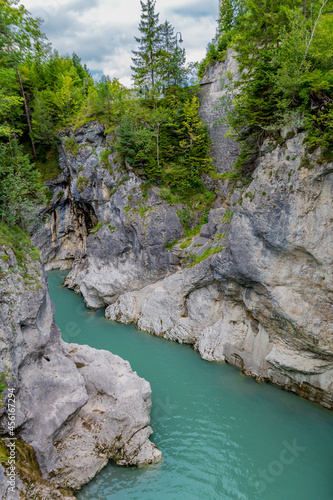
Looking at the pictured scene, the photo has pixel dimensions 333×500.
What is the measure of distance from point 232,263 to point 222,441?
7.12 m

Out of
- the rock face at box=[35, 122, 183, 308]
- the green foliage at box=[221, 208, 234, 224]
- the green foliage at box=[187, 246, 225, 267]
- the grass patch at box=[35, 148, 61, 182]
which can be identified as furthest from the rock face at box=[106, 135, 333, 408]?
the grass patch at box=[35, 148, 61, 182]

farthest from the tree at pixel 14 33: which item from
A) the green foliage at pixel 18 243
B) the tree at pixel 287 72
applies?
the tree at pixel 287 72

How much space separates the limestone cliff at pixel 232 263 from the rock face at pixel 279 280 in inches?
1.6

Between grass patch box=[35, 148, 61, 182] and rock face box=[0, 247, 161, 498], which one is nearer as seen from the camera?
rock face box=[0, 247, 161, 498]

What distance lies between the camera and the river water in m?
7.85

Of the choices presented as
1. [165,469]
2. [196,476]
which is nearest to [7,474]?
[165,469]

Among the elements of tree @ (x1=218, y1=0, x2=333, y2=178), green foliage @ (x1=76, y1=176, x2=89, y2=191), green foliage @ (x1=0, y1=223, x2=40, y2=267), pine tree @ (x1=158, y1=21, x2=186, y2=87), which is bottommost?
green foliage @ (x1=0, y1=223, x2=40, y2=267)

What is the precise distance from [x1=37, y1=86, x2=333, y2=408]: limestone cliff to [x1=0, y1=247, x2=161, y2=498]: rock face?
6103 millimetres

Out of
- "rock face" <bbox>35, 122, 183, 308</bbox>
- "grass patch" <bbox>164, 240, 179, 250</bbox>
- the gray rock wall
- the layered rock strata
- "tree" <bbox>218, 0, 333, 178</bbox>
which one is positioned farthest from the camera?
the gray rock wall

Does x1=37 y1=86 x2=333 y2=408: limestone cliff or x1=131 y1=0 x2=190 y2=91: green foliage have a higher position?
x1=131 y1=0 x2=190 y2=91: green foliage

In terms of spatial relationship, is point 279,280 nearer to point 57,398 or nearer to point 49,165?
point 57,398

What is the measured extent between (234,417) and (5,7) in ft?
57.5

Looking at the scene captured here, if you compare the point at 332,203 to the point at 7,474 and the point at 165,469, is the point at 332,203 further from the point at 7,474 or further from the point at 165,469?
the point at 7,474

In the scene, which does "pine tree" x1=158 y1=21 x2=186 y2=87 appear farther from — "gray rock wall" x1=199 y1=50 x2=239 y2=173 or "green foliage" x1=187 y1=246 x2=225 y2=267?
"green foliage" x1=187 y1=246 x2=225 y2=267
